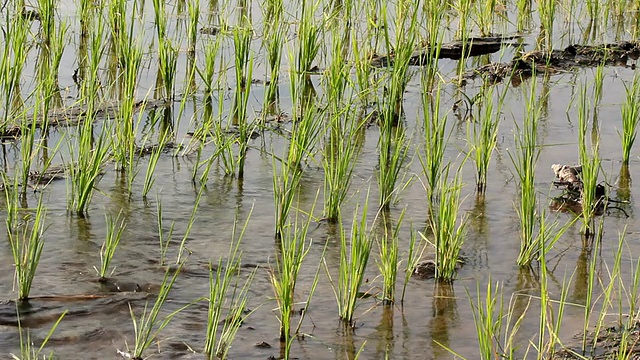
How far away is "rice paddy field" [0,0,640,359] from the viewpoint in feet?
9.87

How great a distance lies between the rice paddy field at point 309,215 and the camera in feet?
9.87

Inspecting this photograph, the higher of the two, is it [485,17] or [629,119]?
[485,17]

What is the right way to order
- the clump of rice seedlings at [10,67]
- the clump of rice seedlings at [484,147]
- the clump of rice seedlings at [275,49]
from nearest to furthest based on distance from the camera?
1. the clump of rice seedlings at [484,147]
2. the clump of rice seedlings at [10,67]
3. the clump of rice seedlings at [275,49]

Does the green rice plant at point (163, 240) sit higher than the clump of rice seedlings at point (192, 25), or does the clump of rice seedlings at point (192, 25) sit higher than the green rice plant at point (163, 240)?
the clump of rice seedlings at point (192, 25)

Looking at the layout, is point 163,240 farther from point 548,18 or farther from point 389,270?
point 548,18

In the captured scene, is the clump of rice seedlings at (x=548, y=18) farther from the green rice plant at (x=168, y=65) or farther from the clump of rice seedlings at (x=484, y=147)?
the green rice plant at (x=168, y=65)

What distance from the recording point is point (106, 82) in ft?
19.4

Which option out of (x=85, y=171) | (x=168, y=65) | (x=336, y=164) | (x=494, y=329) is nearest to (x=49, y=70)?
(x=168, y=65)

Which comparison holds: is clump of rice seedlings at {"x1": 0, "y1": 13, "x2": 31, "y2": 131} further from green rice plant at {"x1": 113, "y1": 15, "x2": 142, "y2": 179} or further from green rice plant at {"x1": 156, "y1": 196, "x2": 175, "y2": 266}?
green rice plant at {"x1": 156, "y1": 196, "x2": 175, "y2": 266}

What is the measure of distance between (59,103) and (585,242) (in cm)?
308

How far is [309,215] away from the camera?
3.87 metres

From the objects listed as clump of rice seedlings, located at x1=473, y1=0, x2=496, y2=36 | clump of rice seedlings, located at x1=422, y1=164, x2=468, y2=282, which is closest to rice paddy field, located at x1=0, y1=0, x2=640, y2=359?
clump of rice seedlings, located at x1=422, y1=164, x2=468, y2=282

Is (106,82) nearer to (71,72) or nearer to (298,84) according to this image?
(71,72)

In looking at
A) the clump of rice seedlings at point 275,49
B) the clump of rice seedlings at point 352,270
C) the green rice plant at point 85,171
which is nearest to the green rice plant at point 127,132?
the green rice plant at point 85,171
